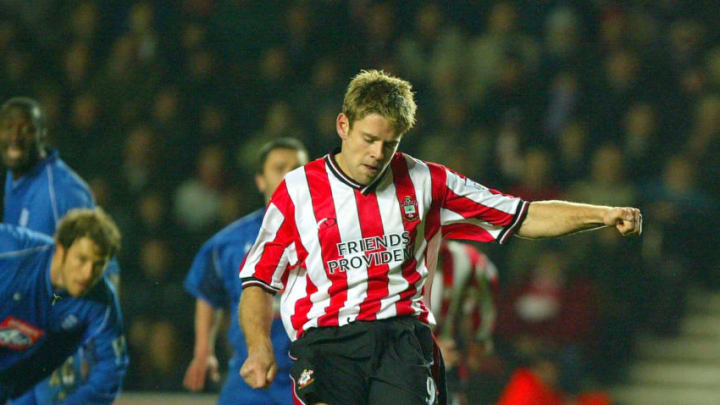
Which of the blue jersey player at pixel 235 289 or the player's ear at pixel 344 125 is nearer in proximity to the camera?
the player's ear at pixel 344 125

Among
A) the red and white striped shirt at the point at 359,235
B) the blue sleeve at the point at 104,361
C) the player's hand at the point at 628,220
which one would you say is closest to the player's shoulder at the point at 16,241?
the blue sleeve at the point at 104,361

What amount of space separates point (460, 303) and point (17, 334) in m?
2.08

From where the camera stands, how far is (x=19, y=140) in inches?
209

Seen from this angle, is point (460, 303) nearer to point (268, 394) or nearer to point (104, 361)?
point (268, 394)

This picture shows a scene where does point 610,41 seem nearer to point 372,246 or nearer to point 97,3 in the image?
point 97,3

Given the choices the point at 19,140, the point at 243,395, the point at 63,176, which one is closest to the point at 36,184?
the point at 63,176

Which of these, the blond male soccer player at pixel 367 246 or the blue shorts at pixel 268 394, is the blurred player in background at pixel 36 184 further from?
the blond male soccer player at pixel 367 246

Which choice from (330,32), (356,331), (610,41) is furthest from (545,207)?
(330,32)

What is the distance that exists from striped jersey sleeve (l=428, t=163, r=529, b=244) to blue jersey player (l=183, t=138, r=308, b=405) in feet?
4.82

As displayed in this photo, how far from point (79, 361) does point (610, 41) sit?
459cm

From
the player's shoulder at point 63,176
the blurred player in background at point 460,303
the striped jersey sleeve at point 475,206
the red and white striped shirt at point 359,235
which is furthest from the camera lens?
the player's shoulder at point 63,176

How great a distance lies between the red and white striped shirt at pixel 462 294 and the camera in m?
5.09

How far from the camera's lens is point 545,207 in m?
3.22

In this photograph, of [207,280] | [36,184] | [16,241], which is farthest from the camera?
[36,184]
